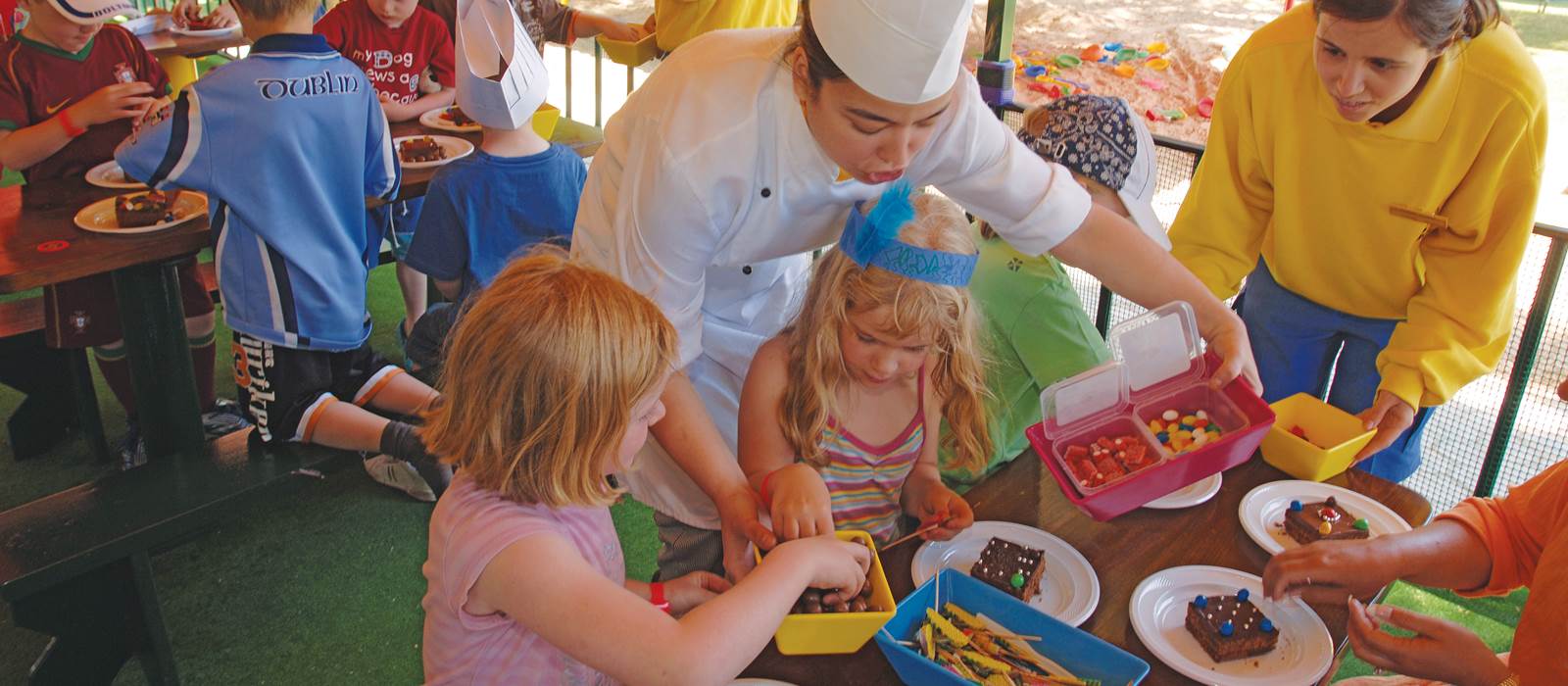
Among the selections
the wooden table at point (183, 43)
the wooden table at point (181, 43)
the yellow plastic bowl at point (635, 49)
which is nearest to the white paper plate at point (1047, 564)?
the yellow plastic bowl at point (635, 49)

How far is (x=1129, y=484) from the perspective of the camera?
5.67ft

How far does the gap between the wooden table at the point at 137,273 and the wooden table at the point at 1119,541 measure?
2.03m

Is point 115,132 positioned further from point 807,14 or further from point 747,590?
point 747,590

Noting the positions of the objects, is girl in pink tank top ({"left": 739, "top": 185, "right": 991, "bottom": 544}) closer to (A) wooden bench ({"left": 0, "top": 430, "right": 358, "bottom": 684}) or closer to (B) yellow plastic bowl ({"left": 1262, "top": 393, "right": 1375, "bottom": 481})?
(B) yellow plastic bowl ({"left": 1262, "top": 393, "right": 1375, "bottom": 481})

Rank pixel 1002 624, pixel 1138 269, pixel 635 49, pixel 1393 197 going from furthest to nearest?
pixel 635 49, pixel 1393 197, pixel 1138 269, pixel 1002 624

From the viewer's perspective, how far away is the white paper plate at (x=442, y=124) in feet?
12.9

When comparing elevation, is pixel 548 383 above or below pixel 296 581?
above

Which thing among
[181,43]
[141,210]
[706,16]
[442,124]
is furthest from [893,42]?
[181,43]

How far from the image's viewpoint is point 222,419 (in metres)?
3.56

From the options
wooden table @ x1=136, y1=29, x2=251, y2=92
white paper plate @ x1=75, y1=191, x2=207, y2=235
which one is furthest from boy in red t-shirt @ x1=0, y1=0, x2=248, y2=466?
wooden table @ x1=136, y1=29, x2=251, y2=92

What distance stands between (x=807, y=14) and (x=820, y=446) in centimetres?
78

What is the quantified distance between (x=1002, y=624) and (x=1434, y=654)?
25.2 inches

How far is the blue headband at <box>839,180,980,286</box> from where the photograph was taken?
1.71 m

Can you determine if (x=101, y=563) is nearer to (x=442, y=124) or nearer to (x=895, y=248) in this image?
(x=895, y=248)
